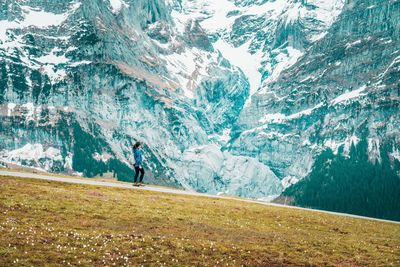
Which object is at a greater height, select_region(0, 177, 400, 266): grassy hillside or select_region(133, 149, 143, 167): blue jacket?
select_region(133, 149, 143, 167): blue jacket

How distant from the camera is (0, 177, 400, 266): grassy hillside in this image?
3316cm

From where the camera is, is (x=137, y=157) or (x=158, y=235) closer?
(x=158, y=235)

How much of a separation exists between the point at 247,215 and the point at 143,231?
16.6 meters

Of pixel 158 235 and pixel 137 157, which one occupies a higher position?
pixel 137 157

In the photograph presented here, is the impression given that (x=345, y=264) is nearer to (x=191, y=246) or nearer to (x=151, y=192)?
(x=191, y=246)

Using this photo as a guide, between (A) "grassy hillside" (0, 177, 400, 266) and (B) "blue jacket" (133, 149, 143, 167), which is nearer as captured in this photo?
(A) "grassy hillside" (0, 177, 400, 266)

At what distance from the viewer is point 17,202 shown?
1684 inches

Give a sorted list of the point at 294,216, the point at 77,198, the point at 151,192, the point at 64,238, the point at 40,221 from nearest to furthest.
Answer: the point at 64,238, the point at 40,221, the point at 77,198, the point at 294,216, the point at 151,192

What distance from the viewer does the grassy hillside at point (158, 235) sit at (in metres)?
33.2

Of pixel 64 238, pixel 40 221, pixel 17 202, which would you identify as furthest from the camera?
pixel 17 202

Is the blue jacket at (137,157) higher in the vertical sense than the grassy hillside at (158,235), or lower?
higher

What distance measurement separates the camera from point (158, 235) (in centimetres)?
3891

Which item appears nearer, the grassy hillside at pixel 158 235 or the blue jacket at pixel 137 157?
the grassy hillside at pixel 158 235

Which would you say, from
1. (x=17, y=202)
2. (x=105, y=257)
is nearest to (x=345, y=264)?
(x=105, y=257)
